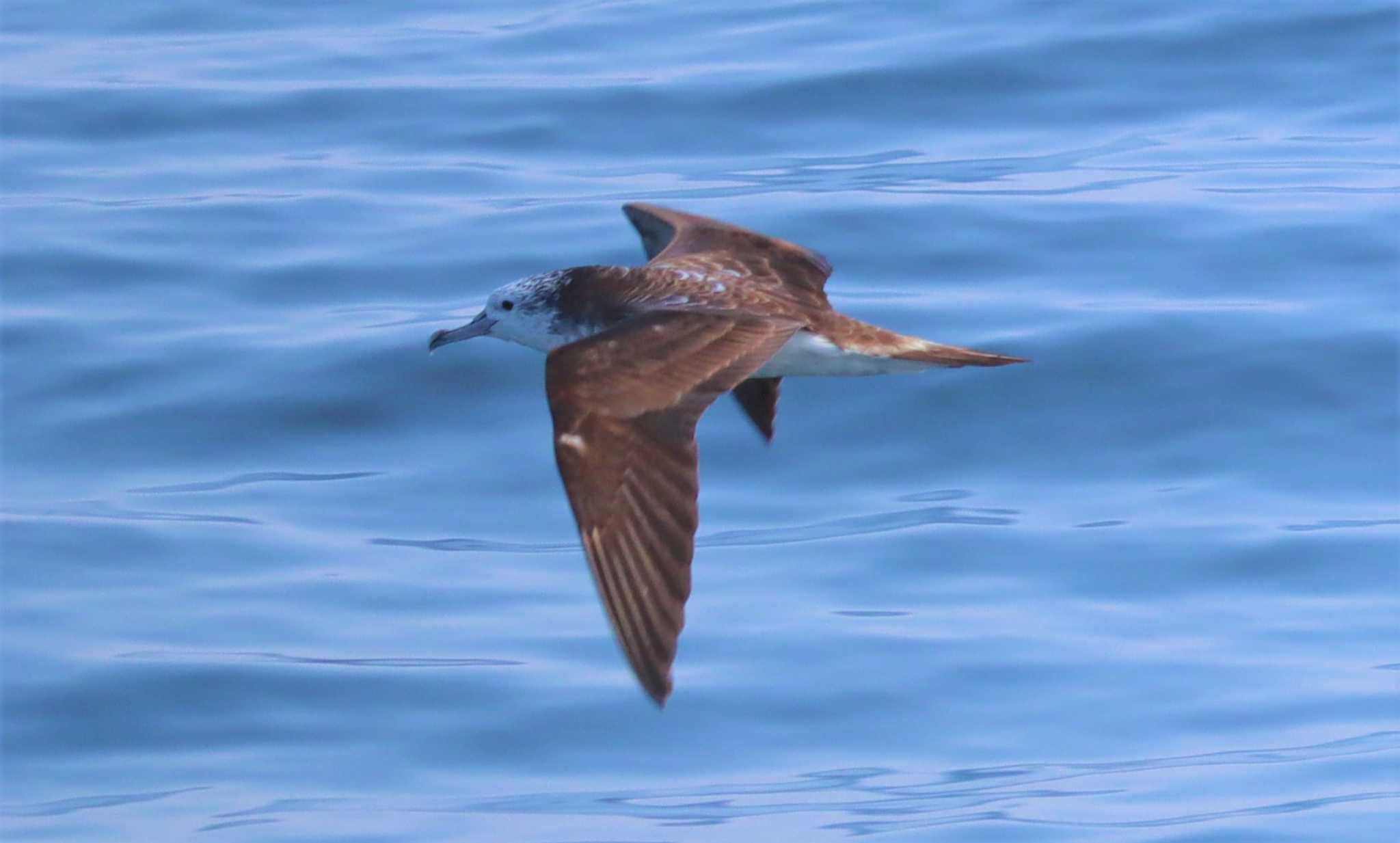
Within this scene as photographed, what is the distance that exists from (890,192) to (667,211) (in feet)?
10.6

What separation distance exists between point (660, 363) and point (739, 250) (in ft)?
5.82

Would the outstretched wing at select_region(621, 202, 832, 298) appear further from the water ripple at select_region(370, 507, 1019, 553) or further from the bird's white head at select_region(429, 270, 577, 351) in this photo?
the water ripple at select_region(370, 507, 1019, 553)

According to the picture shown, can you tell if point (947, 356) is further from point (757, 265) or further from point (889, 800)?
point (889, 800)

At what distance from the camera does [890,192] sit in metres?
12.2

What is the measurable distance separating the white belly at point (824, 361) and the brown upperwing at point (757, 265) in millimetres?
173

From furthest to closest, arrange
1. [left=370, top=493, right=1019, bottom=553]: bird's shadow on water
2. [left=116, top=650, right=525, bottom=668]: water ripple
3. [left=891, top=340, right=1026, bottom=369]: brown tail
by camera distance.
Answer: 1. [left=370, top=493, right=1019, bottom=553]: bird's shadow on water
2. [left=116, top=650, right=525, bottom=668]: water ripple
3. [left=891, top=340, right=1026, bottom=369]: brown tail

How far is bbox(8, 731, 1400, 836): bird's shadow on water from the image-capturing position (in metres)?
7.87

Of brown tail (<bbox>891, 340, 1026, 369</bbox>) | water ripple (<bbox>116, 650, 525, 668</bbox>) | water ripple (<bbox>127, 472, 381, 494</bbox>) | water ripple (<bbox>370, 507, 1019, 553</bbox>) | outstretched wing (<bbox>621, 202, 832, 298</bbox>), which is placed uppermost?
outstretched wing (<bbox>621, 202, 832, 298</bbox>)

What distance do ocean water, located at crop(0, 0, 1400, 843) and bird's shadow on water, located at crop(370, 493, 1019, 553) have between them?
0.02 m

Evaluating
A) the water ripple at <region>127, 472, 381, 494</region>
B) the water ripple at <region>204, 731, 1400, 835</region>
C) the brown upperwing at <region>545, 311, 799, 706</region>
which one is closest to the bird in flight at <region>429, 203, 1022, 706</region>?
the brown upperwing at <region>545, 311, 799, 706</region>

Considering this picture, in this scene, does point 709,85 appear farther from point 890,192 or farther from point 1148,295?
point 1148,295

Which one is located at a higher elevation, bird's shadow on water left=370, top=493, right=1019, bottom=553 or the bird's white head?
the bird's white head

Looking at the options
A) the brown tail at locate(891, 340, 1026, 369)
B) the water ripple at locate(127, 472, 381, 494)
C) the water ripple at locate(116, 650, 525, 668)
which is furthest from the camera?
the water ripple at locate(127, 472, 381, 494)

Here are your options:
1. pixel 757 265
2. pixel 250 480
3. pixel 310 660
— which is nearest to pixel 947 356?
pixel 757 265
